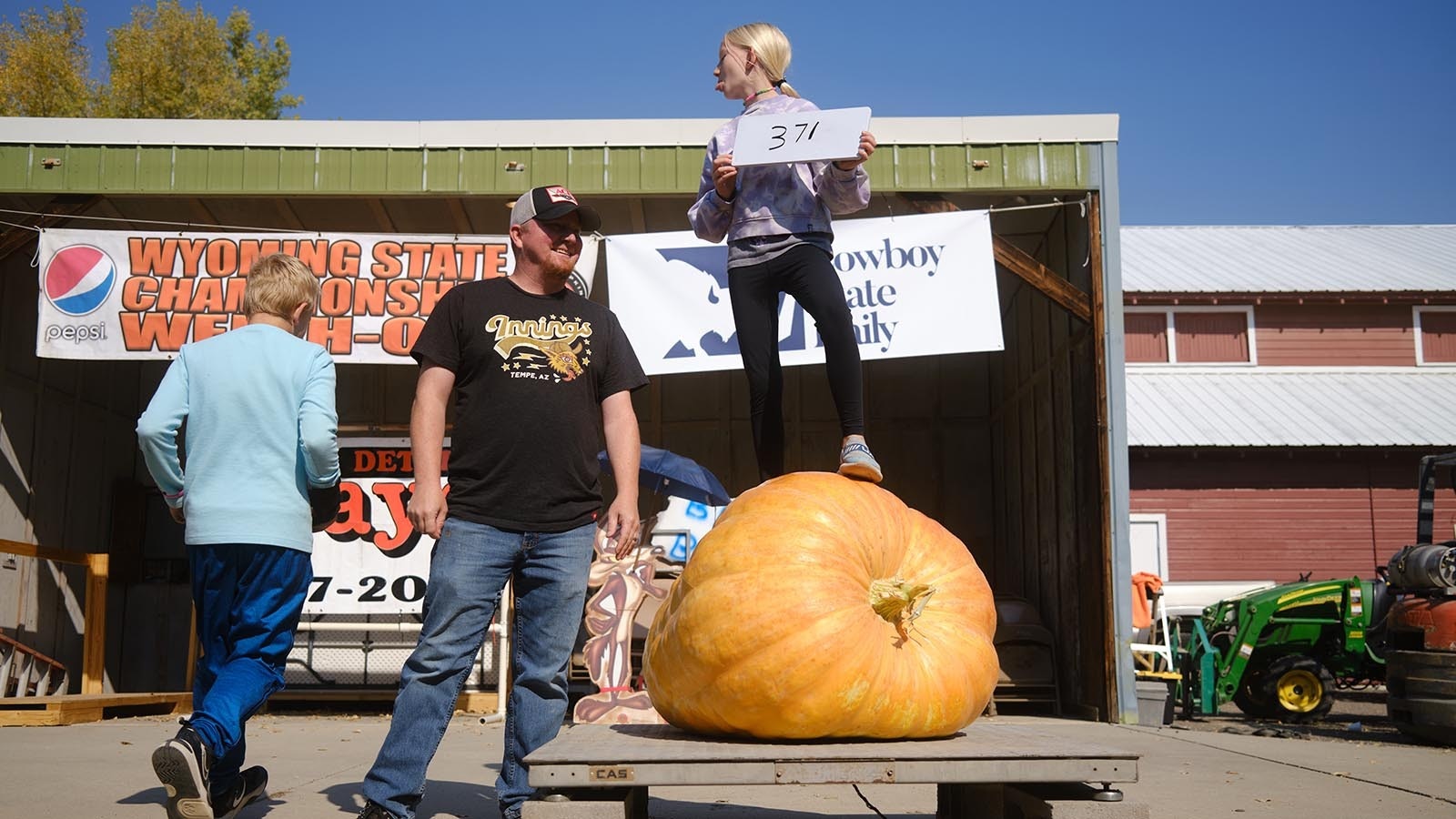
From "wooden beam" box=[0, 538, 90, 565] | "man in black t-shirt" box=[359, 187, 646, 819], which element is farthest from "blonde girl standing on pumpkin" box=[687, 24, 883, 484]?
"wooden beam" box=[0, 538, 90, 565]

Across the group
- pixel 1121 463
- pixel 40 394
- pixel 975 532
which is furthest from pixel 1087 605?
pixel 40 394

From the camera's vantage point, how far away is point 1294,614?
12.1m

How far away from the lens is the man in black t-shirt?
11.4 ft

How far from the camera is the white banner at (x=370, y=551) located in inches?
409

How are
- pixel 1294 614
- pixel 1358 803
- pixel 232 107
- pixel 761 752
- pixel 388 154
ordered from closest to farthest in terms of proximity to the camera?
pixel 761 752 < pixel 1358 803 < pixel 388 154 < pixel 1294 614 < pixel 232 107

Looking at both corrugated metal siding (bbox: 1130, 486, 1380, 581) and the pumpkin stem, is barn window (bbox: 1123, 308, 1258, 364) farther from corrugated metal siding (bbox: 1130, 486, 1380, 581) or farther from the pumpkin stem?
the pumpkin stem

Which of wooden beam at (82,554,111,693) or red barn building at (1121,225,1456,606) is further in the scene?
red barn building at (1121,225,1456,606)

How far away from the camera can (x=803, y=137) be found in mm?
3910

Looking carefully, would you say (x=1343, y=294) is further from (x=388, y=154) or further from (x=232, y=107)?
(x=232, y=107)

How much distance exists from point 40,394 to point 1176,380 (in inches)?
693

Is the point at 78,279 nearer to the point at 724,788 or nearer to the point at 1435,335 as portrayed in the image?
the point at 724,788

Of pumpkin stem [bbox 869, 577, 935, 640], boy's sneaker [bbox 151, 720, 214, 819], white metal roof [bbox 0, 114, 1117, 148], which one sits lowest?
boy's sneaker [bbox 151, 720, 214, 819]

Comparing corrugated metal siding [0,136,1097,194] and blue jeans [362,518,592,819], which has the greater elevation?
corrugated metal siding [0,136,1097,194]

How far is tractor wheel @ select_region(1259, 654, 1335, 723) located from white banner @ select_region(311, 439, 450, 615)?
8.24 meters
